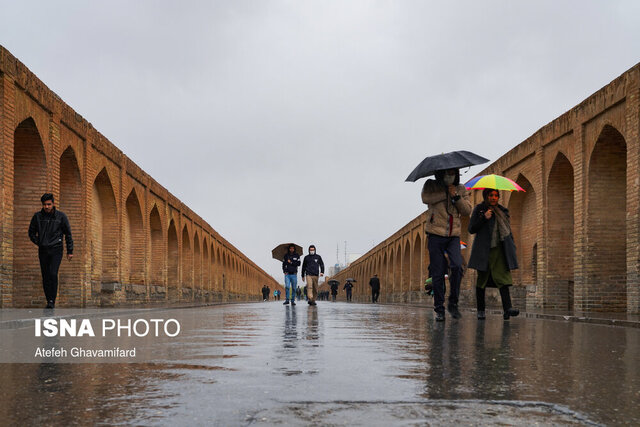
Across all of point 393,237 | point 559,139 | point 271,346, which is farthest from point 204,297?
point 271,346

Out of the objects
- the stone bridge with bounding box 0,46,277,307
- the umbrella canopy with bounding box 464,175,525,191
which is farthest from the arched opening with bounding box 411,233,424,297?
the umbrella canopy with bounding box 464,175,525,191

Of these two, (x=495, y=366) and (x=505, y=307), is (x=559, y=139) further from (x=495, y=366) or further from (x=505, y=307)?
(x=495, y=366)

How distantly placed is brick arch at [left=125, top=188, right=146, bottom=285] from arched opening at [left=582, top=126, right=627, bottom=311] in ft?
47.8

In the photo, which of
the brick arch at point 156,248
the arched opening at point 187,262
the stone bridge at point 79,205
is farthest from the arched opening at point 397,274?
the brick arch at point 156,248

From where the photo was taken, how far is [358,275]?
68.4 metres

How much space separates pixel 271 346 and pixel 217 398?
2.52 metres

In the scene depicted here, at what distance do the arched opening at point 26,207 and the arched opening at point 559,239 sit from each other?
12.3m

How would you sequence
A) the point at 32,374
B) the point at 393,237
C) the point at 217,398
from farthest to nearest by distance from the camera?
the point at 393,237 → the point at 32,374 → the point at 217,398

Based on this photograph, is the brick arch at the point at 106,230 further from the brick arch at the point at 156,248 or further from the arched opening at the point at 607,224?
the arched opening at the point at 607,224

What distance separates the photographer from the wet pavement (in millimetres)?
2381

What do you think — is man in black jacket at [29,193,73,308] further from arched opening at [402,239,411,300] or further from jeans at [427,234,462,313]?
arched opening at [402,239,411,300]

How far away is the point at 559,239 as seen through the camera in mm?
17703

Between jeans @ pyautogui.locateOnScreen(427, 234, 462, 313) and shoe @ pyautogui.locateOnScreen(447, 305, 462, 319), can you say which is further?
shoe @ pyautogui.locateOnScreen(447, 305, 462, 319)

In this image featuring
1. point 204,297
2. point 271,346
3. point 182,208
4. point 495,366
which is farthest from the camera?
point 204,297
